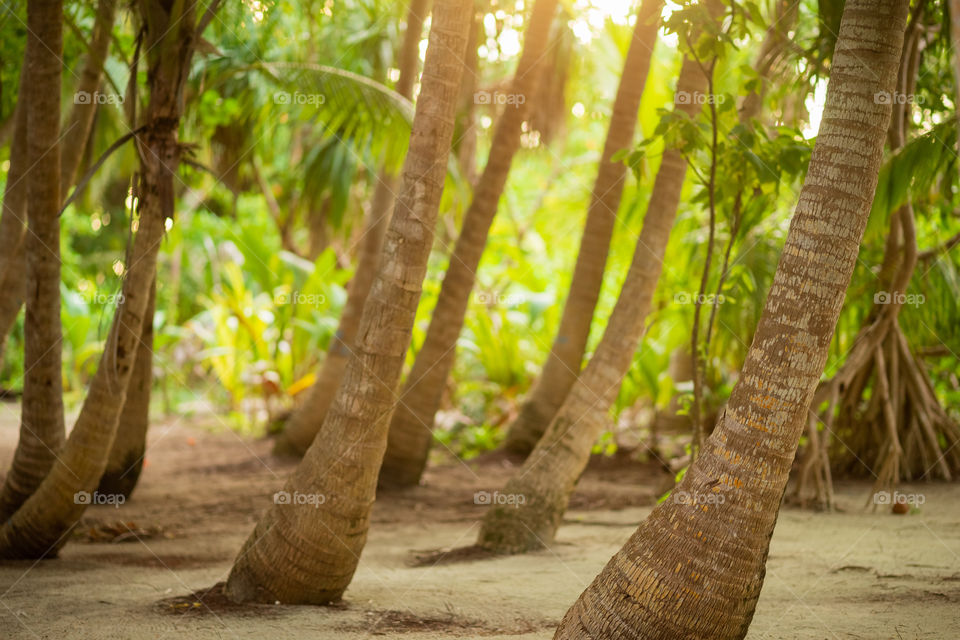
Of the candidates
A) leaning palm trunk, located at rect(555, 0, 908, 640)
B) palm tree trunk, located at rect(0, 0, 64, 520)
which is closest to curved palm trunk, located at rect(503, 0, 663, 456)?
leaning palm trunk, located at rect(555, 0, 908, 640)

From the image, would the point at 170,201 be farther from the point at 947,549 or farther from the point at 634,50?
the point at 947,549

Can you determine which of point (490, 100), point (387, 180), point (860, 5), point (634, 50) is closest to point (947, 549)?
point (860, 5)

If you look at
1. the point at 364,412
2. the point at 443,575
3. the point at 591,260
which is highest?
the point at 591,260

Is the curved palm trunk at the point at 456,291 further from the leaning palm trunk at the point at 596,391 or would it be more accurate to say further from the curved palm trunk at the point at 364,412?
the curved palm trunk at the point at 364,412

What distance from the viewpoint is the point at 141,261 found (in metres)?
4.60

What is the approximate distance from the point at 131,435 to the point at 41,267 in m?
1.94

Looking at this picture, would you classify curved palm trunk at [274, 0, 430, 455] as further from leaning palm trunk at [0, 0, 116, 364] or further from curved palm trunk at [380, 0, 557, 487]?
leaning palm trunk at [0, 0, 116, 364]

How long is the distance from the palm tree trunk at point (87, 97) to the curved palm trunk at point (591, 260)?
3.65 metres

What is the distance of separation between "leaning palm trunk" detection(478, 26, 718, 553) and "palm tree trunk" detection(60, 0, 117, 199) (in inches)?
139

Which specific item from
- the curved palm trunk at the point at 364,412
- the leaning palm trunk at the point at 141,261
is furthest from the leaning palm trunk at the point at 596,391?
the leaning palm trunk at the point at 141,261

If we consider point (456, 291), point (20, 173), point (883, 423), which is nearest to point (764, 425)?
point (883, 423)

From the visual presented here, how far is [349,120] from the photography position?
7.03 metres

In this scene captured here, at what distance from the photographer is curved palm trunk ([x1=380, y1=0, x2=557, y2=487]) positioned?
7113mm

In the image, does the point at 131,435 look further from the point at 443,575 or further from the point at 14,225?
the point at 443,575
